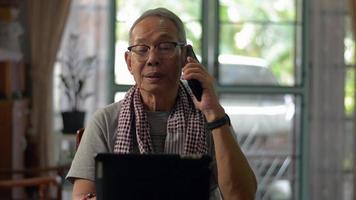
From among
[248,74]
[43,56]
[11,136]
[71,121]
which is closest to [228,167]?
[11,136]

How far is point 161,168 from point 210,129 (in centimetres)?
41

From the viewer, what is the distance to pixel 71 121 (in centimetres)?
434

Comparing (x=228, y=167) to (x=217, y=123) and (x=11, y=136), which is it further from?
(x=11, y=136)

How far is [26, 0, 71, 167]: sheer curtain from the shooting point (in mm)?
4344

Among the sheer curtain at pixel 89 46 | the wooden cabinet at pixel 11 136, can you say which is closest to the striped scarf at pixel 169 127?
the wooden cabinet at pixel 11 136

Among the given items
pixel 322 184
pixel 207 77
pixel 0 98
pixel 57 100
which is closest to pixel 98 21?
pixel 57 100

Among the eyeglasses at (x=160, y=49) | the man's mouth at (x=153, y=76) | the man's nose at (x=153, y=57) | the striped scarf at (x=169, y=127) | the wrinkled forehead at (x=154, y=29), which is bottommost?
the striped scarf at (x=169, y=127)

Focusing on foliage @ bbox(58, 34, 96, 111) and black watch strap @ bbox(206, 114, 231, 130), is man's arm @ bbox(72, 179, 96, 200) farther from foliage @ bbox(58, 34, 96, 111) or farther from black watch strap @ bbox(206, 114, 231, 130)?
foliage @ bbox(58, 34, 96, 111)

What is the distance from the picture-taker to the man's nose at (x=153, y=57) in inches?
63.9

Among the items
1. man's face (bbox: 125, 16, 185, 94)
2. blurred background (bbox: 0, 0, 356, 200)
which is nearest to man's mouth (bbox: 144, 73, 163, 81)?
man's face (bbox: 125, 16, 185, 94)

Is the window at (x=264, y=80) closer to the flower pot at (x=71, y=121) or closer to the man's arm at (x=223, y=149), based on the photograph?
the flower pot at (x=71, y=121)

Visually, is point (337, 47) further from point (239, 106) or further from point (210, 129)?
point (210, 129)

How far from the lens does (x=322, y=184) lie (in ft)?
15.4

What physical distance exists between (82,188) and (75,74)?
2.92 m
